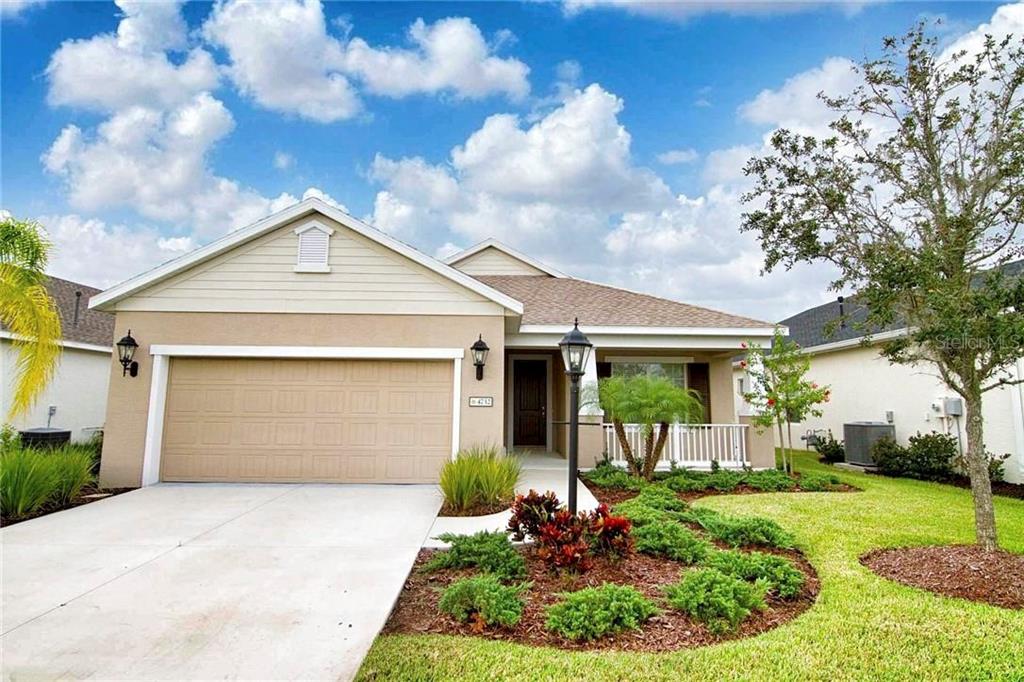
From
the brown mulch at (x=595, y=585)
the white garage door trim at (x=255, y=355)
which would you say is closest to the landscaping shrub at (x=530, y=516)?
the brown mulch at (x=595, y=585)

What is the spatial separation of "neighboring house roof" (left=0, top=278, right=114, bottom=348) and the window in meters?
7.55

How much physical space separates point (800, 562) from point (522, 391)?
31.2ft

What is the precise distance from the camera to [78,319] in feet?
46.6

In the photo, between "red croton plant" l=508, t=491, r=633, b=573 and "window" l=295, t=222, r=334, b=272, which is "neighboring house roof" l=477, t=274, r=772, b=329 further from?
"red croton plant" l=508, t=491, r=633, b=573

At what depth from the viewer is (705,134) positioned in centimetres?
1226

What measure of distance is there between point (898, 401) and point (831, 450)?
2.18 metres

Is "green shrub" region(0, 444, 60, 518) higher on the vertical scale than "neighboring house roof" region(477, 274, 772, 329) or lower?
lower

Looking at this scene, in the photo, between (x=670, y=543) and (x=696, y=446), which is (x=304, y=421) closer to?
(x=670, y=543)

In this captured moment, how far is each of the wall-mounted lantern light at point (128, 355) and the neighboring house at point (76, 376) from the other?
5000mm

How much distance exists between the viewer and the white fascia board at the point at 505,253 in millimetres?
15741

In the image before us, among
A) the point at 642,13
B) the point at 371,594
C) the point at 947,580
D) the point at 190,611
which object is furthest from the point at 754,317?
the point at 190,611

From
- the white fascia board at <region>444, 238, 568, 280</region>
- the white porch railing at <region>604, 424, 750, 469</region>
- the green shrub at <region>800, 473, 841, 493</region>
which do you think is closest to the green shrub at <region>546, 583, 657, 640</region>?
the green shrub at <region>800, 473, 841, 493</region>

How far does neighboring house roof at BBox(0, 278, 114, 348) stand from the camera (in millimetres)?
13531

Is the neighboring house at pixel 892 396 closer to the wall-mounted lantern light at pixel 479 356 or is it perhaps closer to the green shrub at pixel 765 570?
the green shrub at pixel 765 570
